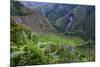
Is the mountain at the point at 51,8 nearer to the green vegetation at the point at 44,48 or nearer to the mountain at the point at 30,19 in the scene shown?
the mountain at the point at 30,19

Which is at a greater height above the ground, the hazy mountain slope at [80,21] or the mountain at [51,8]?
the mountain at [51,8]

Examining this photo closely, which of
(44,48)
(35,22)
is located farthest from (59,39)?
(35,22)

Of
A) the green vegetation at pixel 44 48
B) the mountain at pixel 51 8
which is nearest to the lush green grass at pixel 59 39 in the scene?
the green vegetation at pixel 44 48

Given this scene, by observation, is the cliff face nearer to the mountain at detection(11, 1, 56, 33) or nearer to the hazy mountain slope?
the mountain at detection(11, 1, 56, 33)

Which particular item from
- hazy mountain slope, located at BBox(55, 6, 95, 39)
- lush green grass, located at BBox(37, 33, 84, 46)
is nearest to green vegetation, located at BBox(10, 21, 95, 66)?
lush green grass, located at BBox(37, 33, 84, 46)

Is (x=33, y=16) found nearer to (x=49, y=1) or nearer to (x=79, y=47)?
(x=49, y=1)
